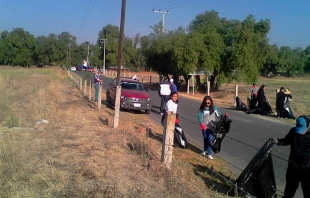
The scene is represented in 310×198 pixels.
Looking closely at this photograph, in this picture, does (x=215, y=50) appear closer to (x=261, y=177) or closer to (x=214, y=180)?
(x=214, y=180)

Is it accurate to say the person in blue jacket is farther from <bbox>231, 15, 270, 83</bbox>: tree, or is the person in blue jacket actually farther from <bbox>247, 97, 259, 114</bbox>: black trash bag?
<bbox>231, 15, 270, 83</bbox>: tree

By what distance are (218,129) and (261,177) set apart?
2.53m

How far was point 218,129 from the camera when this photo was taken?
800 cm

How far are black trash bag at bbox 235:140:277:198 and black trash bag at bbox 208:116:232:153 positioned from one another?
2.33 meters

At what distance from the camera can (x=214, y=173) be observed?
7250mm

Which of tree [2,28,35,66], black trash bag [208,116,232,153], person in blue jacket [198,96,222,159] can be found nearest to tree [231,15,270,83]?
person in blue jacket [198,96,222,159]

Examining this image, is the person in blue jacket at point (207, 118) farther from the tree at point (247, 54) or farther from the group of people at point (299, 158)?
the tree at point (247, 54)

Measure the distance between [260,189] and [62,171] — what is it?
322cm

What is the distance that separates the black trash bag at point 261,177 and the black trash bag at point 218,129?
7.63 feet

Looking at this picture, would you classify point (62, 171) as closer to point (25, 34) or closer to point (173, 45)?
point (173, 45)

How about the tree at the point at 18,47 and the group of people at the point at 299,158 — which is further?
the tree at the point at 18,47

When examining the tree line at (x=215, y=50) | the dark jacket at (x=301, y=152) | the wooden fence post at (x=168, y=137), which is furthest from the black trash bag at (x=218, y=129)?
the tree line at (x=215, y=50)

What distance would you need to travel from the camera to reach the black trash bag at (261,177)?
5.51m

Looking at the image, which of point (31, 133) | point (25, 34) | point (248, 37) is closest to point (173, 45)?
point (248, 37)
